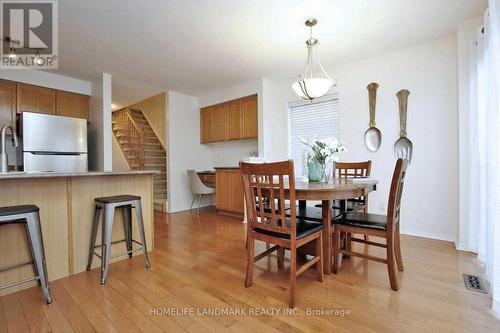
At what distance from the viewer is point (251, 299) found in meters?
1.68

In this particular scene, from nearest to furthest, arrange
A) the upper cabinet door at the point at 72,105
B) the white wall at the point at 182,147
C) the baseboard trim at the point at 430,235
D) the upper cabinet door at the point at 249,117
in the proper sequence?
the baseboard trim at the point at 430,235
the upper cabinet door at the point at 72,105
the upper cabinet door at the point at 249,117
the white wall at the point at 182,147

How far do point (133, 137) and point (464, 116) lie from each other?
6195 mm

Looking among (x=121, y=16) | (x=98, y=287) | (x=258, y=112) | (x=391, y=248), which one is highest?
(x=121, y=16)

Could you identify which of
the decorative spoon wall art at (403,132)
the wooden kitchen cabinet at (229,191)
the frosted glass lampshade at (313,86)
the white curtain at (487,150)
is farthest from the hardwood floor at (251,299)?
the wooden kitchen cabinet at (229,191)

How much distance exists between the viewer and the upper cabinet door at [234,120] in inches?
184

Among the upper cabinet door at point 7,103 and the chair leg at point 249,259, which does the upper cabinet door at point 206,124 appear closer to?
the upper cabinet door at point 7,103

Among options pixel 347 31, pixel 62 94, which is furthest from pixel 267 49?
pixel 62 94

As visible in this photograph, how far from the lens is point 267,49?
3.12 meters

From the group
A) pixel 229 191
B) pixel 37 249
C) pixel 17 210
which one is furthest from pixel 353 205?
pixel 17 210

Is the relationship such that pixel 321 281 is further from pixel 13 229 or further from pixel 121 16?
pixel 121 16

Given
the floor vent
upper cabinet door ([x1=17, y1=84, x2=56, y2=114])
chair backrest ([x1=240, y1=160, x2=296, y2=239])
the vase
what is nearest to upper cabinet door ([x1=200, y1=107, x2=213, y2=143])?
upper cabinet door ([x1=17, y1=84, x2=56, y2=114])

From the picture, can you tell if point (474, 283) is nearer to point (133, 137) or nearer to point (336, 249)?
point (336, 249)

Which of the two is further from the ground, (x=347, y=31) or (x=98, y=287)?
(x=347, y=31)

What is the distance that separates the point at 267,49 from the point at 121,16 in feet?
5.54
